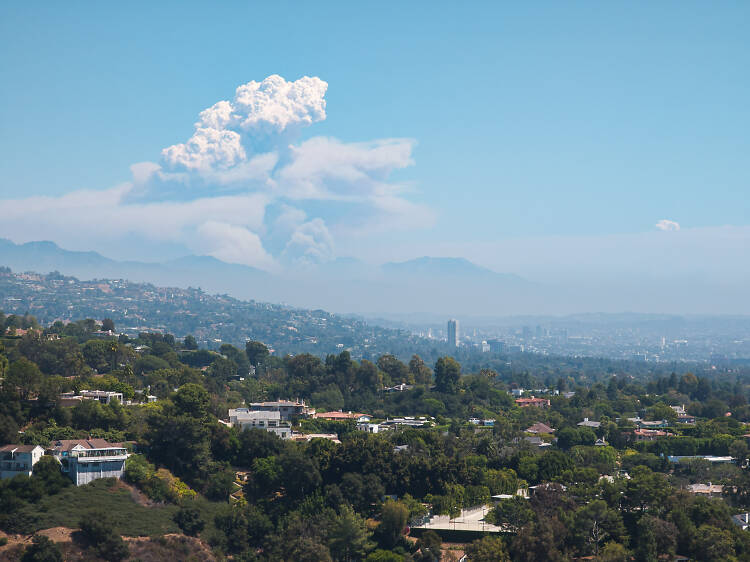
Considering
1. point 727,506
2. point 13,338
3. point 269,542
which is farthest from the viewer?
point 13,338

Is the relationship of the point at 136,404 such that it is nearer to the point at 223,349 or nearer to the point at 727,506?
the point at 727,506

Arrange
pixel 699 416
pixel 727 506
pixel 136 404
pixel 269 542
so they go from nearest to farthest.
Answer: pixel 269 542 → pixel 727 506 → pixel 136 404 → pixel 699 416

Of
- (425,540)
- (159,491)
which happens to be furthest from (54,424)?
(425,540)

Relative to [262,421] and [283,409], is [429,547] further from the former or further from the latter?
[283,409]

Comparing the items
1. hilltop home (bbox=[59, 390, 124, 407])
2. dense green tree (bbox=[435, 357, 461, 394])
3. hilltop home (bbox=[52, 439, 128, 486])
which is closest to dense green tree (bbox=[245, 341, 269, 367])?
dense green tree (bbox=[435, 357, 461, 394])

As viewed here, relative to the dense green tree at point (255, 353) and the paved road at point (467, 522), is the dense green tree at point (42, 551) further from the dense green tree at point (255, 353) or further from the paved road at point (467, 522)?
the dense green tree at point (255, 353)

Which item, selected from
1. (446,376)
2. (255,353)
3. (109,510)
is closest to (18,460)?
(109,510)
